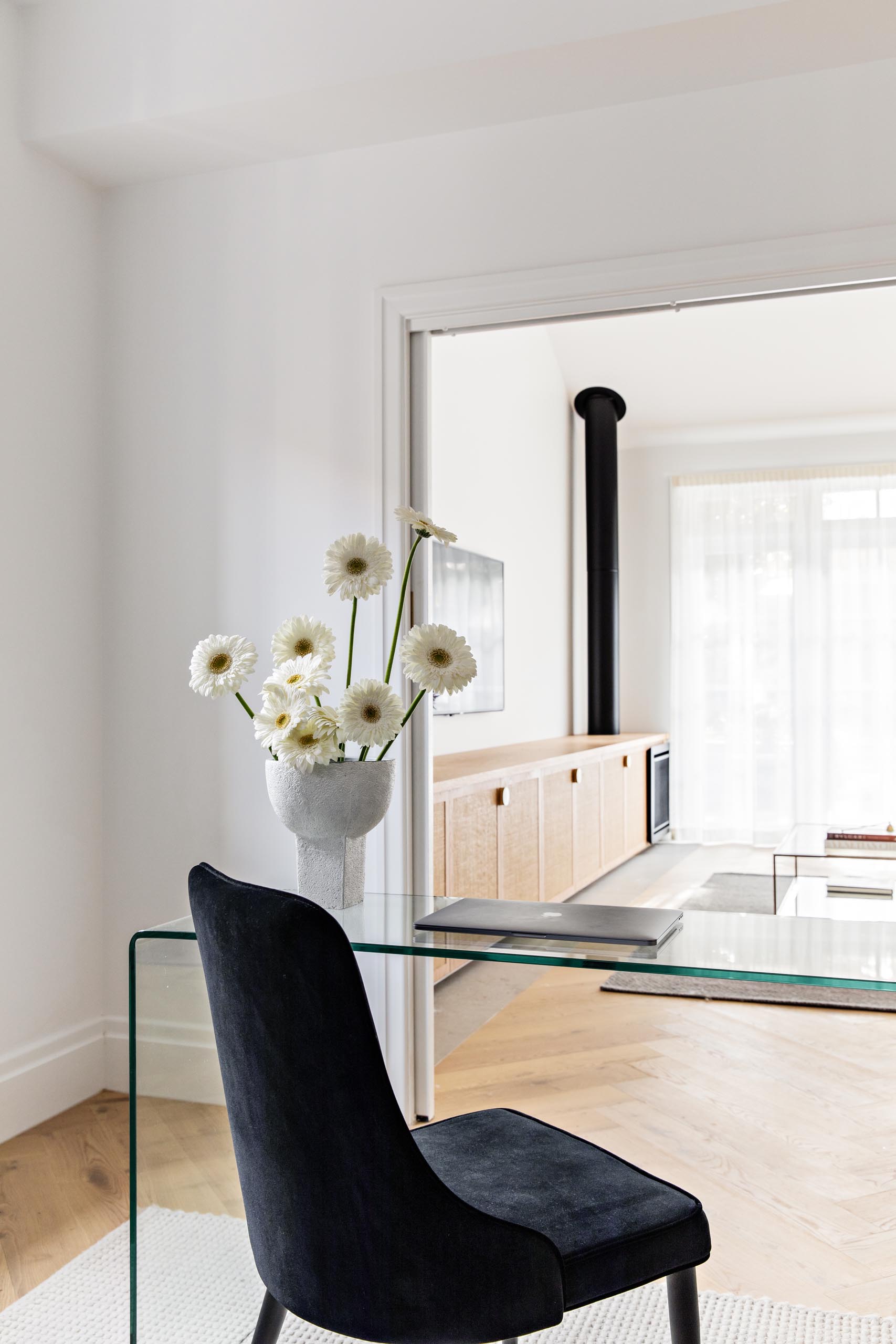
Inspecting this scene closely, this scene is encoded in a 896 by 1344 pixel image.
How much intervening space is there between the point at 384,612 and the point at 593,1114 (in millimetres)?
1315

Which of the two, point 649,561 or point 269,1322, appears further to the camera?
point 649,561

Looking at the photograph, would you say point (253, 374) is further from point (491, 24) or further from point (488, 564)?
point (488, 564)

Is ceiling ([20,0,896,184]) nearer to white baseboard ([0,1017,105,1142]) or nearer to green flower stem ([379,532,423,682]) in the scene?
green flower stem ([379,532,423,682])

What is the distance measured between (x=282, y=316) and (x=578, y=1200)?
2.21m

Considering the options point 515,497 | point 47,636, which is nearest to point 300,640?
point 47,636

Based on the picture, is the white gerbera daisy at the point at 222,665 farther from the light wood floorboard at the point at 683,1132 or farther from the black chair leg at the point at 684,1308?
the black chair leg at the point at 684,1308

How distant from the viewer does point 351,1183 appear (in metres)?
1.10

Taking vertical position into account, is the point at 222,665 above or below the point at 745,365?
below

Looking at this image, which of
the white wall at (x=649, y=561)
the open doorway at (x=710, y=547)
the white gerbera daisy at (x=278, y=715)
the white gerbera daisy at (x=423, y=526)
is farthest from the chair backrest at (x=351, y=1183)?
the white wall at (x=649, y=561)

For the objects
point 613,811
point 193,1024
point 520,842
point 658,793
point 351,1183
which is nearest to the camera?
point 351,1183

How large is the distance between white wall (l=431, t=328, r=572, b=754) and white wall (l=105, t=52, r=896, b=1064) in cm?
177

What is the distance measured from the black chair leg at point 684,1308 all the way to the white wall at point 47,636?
190cm

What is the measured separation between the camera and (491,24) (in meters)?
2.27

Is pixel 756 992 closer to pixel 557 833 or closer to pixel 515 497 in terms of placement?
pixel 557 833
